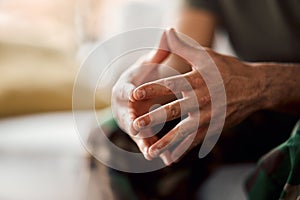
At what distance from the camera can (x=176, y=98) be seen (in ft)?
1.78

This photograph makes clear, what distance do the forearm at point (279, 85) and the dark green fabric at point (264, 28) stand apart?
0.19 m

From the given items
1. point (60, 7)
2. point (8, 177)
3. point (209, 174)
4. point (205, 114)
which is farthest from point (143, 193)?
point (60, 7)

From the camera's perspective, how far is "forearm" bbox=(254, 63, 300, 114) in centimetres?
64

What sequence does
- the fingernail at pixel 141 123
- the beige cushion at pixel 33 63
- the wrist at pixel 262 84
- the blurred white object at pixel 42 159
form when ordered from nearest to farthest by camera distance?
the fingernail at pixel 141 123 → the wrist at pixel 262 84 → the blurred white object at pixel 42 159 → the beige cushion at pixel 33 63

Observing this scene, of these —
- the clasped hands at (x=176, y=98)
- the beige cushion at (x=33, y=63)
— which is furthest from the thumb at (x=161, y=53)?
the beige cushion at (x=33, y=63)

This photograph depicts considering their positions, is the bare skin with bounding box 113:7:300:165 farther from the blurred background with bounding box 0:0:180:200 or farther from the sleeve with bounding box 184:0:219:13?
the sleeve with bounding box 184:0:219:13

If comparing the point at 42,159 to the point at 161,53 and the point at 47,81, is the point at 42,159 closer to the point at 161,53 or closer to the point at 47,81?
the point at 47,81

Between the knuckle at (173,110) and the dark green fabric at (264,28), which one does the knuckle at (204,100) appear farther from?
the dark green fabric at (264,28)

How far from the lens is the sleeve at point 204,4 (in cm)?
95

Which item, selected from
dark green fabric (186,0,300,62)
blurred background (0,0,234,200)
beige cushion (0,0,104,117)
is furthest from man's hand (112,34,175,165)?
beige cushion (0,0,104,117)

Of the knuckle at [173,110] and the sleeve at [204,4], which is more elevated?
the sleeve at [204,4]

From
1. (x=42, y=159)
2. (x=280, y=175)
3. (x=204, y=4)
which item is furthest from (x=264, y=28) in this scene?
(x=42, y=159)

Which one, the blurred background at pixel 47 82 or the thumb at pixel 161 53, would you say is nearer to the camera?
the thumb at pixel 161 53

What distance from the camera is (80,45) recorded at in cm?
144
